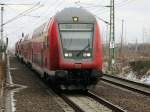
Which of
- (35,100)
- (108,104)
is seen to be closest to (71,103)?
(108,104)

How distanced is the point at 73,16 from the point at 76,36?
968 millimetres

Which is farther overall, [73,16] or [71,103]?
[73,16]

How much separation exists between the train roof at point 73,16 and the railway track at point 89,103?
119 inches

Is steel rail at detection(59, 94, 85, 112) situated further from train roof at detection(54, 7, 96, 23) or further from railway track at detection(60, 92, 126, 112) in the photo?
train roof at detection(54, 7, 96, 23)

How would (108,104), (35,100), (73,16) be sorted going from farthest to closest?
(73,16) < (35,100) < (108,104)

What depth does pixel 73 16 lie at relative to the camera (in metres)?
19.6

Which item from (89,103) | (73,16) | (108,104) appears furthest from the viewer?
(73,16)

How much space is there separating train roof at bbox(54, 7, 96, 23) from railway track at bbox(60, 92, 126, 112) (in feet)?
9.91

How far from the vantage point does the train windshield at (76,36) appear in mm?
19000

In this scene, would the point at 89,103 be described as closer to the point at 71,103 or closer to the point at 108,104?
the point at 71,103

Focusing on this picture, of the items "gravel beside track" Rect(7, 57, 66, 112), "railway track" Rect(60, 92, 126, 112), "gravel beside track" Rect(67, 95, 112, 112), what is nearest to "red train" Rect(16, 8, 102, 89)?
Answer: "railway track" Rect(60, 92, 126, 112)

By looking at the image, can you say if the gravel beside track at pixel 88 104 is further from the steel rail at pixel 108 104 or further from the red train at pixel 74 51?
the red train at pixel 74 51

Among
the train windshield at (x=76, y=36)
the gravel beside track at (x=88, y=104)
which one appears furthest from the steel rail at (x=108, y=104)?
the train windshield at (x=76, y=36)

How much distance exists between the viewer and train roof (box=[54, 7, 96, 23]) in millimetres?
19469
